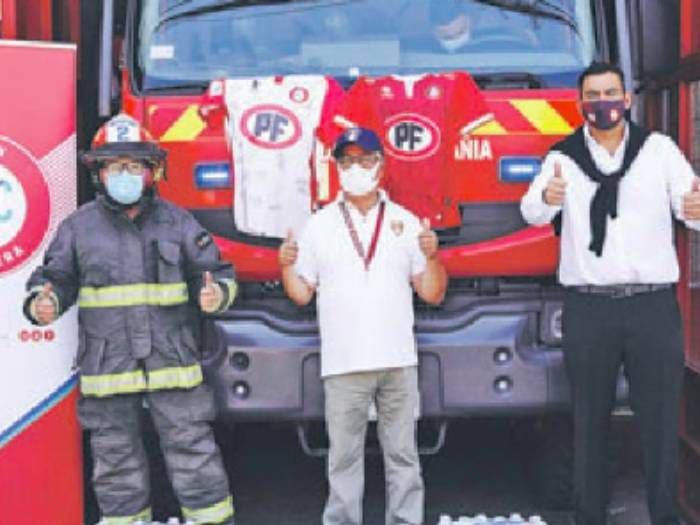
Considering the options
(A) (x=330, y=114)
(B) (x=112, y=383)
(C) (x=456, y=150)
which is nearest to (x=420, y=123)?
(C) (x=456, y=150)

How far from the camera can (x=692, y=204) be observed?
4680 millimetres

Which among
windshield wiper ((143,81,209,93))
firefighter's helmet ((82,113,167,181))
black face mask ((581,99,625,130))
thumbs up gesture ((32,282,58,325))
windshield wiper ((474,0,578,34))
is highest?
windshield wiper ((474,0,578,34))

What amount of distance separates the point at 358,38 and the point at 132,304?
1367 mm

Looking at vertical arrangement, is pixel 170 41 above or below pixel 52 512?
above

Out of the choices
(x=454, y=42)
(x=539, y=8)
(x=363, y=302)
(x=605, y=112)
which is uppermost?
(x=539, y=8)

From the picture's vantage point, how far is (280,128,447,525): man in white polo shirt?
486 cm

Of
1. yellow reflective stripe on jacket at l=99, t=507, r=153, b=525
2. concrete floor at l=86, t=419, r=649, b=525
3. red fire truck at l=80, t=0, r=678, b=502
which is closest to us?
yellow reflective stripe on jacket at l=99, t=507, r=153, b=525

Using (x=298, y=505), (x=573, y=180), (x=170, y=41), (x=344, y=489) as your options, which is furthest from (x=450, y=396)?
(x=170, y=41)

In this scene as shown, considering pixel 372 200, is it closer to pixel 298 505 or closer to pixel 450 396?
pixel 450 396

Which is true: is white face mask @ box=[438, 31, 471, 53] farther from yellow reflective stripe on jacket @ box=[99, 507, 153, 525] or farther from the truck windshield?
yellow reflective stripe on jacket @ box=[99, 507, 153, 525]

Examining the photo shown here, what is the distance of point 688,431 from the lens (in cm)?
555

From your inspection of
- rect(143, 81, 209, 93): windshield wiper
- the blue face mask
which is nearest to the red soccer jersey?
rect(143, 81, 209, 93): windshield wiper

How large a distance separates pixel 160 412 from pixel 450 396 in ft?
3.45

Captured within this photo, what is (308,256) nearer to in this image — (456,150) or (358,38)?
(456,150)
